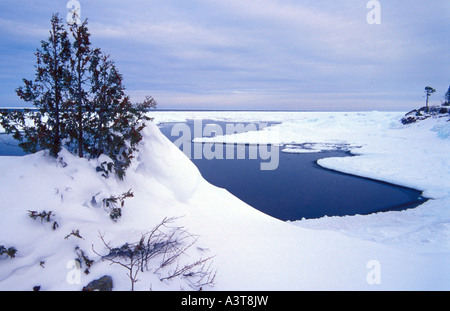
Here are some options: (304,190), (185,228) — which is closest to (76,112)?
(185,228)

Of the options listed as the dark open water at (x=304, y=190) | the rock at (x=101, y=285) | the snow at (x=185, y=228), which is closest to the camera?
the rock at (x=101, y=285)

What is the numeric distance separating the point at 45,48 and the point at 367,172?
56.6ft

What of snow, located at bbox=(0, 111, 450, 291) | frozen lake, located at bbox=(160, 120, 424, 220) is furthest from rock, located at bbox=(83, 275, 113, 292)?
frozen lake, located at bbox=(160, 120, 424, 220)

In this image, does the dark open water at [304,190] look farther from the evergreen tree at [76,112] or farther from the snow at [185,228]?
the evergreen tree at [76,112]

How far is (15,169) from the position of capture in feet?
13.0

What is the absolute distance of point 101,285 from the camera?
3107mm

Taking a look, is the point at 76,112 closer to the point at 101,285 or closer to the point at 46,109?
the point at 46,109

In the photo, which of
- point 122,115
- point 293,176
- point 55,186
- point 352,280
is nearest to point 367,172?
point 293,176

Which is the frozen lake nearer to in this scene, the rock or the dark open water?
the dark open water

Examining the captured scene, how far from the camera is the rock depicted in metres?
3.05

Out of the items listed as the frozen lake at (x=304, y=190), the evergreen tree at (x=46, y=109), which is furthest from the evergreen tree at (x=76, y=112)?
the frozen lake at (x=304, y=190)

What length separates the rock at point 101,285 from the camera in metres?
3.05
